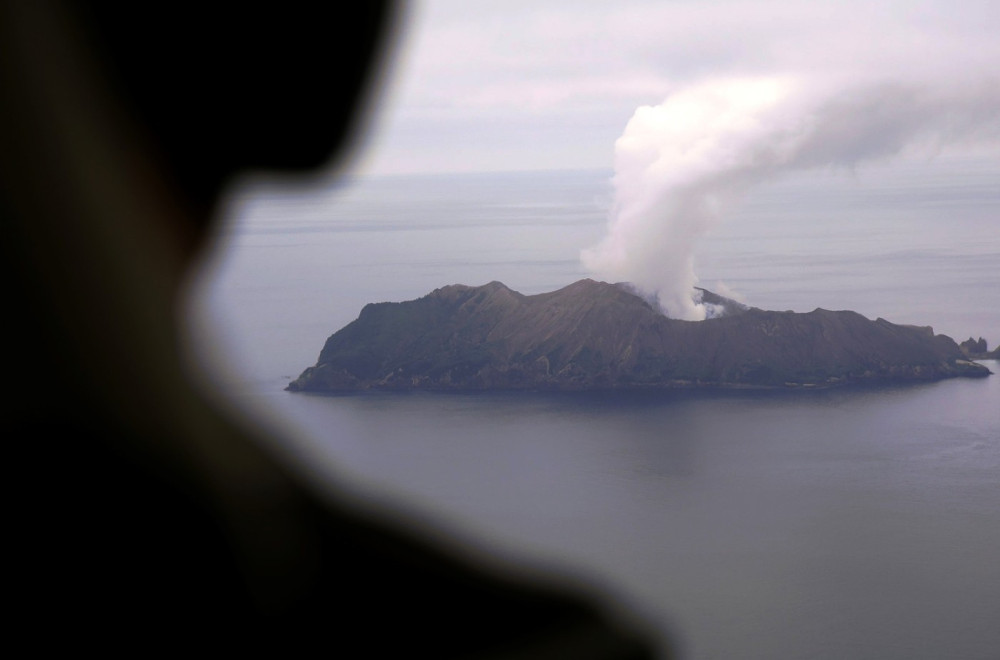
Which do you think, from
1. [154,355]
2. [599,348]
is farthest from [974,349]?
[154,355]

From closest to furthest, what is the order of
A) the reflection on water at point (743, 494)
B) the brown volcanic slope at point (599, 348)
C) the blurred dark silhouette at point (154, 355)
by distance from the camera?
the blurred dark silhouette at point (154, 355)
the reflection on water at point (743, 494)
the brown volcanic slope at point (599, 348)

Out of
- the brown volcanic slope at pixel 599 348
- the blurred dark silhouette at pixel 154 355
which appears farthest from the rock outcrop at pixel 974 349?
the blurred dark silhouette at pixel 154 355

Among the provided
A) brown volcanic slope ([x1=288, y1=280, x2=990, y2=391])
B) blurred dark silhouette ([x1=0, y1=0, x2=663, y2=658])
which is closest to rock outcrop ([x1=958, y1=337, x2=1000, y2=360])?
brown volcanic slope ([x1=288, y1=280, x2=990, y2=391])

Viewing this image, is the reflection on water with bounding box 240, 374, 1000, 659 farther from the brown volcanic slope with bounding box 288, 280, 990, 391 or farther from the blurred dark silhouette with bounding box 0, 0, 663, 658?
the blurred dark silhouette with bounding box 0, 0, 663, 658

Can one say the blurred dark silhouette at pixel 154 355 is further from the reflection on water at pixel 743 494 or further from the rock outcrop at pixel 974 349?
the rock outcrop at pixel 974 349

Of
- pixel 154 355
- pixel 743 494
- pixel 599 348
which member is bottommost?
pixel 743 494

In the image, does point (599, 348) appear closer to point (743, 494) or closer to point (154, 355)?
point (743, 494)

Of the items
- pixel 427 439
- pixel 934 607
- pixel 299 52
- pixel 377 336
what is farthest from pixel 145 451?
pixel 377 336
